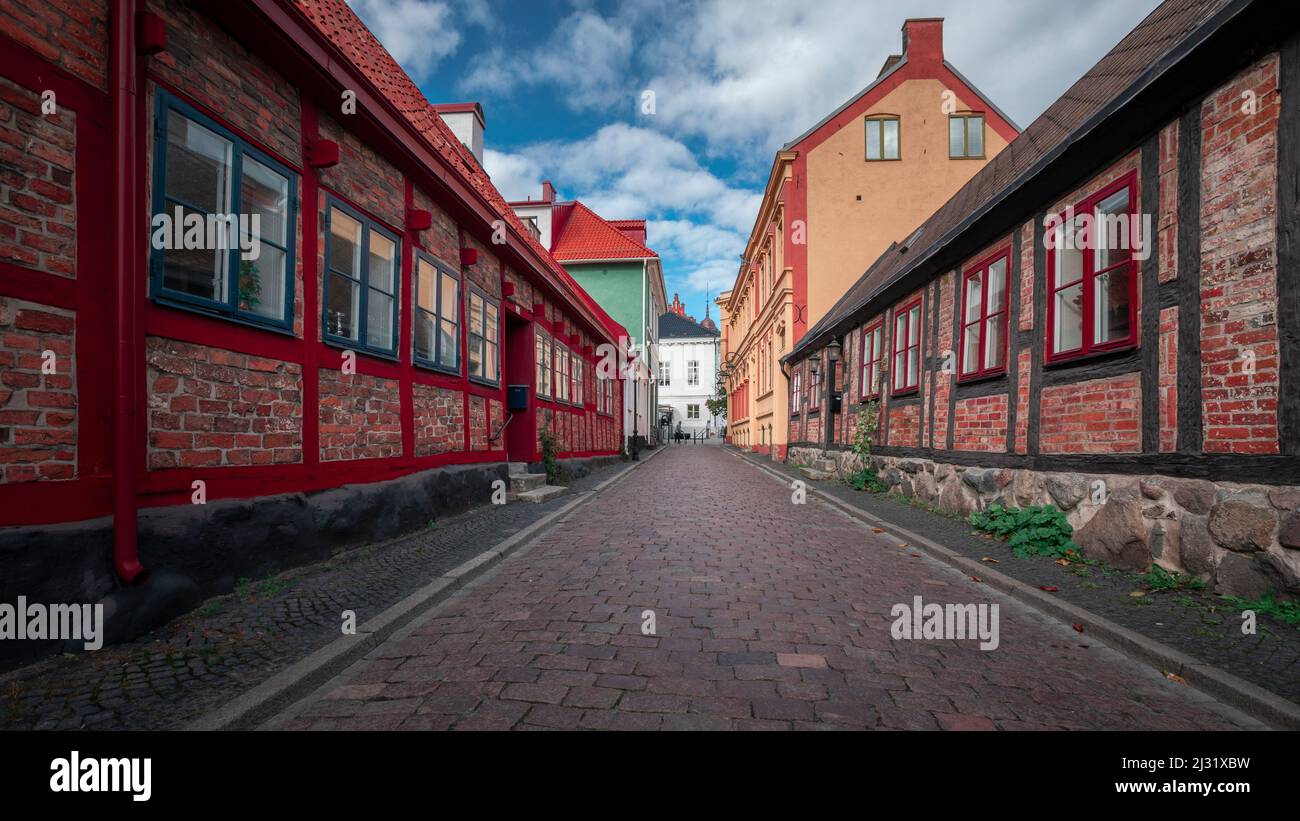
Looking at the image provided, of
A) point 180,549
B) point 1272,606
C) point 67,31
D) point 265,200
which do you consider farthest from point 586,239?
point 1272,606

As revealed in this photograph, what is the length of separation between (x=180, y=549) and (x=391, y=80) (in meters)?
7.06

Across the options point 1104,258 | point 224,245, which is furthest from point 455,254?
point 1104,258

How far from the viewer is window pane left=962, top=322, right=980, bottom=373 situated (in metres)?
7.96

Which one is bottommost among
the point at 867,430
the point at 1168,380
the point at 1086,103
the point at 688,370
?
the point at 867,430

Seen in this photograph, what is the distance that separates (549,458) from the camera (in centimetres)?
1257

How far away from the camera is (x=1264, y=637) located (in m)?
3.36

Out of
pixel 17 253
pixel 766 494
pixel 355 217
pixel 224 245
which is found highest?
pixel 355 217

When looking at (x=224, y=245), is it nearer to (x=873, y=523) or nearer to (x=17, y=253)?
(x=17, y=253)

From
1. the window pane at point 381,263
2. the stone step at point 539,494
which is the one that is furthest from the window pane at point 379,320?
the stone step at point 539,494

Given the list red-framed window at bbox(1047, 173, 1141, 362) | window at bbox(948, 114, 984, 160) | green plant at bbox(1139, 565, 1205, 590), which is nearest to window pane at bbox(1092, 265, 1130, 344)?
red-framed window at bbox(1047, 173, 1141, 362)

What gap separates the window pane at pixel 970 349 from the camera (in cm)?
796

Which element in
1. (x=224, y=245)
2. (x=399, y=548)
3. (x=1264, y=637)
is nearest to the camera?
(x=1264, y=637)

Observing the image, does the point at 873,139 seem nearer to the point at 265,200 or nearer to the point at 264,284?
the point at 265,200
